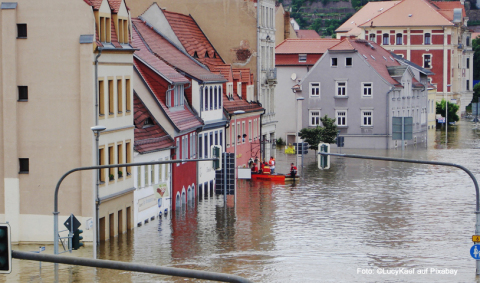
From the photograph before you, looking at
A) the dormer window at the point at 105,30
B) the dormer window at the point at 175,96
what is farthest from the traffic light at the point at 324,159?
the dormer window at the point at 175,96

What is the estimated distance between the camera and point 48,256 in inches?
429

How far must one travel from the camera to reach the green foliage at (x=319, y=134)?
78750mm

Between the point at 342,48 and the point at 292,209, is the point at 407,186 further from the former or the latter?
the point at 342,48

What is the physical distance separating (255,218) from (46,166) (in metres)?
11.9

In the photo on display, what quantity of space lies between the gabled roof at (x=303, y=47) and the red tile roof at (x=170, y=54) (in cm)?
3896

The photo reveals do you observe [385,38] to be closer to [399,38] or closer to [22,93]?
[399,38]

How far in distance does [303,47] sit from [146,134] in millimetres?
57521

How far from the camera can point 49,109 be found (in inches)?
1430

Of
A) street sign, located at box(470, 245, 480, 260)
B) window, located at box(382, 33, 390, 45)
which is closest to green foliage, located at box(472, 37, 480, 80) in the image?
window, located at box(382, 33, 390, 45)

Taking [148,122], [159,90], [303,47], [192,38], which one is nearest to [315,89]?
[303,47]

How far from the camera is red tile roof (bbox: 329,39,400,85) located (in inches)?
3455

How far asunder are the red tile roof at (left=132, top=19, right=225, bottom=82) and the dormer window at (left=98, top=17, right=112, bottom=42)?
15661mm

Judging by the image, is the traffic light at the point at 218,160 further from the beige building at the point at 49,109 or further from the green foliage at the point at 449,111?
the green foliage at the point at 449,111

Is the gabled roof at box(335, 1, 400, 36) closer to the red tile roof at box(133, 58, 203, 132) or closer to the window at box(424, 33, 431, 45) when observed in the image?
the window at box(424, 33, 431, 45)
